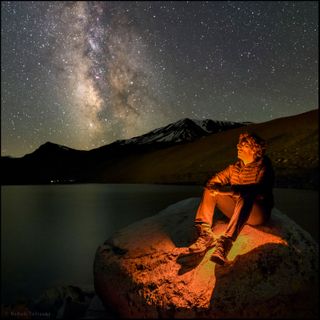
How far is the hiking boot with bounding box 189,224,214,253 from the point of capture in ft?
21.5

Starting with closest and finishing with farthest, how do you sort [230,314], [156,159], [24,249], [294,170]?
[230,314] < [24,249] < [294,170] < [156,159]

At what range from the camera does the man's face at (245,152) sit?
6.96 meters

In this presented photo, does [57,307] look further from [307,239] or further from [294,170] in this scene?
[294,170]

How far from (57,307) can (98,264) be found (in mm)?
2110

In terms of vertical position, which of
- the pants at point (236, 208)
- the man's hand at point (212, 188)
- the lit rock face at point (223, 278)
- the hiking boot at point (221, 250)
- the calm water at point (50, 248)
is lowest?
the calm water at point (50, 248)

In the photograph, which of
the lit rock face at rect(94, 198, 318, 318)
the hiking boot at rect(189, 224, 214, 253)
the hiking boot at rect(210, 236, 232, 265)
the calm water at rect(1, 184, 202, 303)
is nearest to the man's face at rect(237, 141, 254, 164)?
the lit rock face at rect(94, 198, 318, 318)

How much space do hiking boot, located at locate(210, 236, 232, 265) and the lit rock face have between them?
305 millimetres

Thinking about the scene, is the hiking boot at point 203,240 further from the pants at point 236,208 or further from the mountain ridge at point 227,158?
the mountain ridge at point 227,158

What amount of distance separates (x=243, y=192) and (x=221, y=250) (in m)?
1.19

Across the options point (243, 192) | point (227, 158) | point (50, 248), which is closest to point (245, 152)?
point (243, 192)

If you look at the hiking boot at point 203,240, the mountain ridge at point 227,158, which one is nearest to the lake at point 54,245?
the hiking boot at point 203,240

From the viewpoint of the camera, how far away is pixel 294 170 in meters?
52.3

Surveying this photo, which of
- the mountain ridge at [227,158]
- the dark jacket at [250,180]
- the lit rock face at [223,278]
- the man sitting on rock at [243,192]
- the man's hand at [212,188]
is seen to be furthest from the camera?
the mountain ridge at [227,158]

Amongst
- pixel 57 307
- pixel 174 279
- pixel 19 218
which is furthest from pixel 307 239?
pixel 19 218
